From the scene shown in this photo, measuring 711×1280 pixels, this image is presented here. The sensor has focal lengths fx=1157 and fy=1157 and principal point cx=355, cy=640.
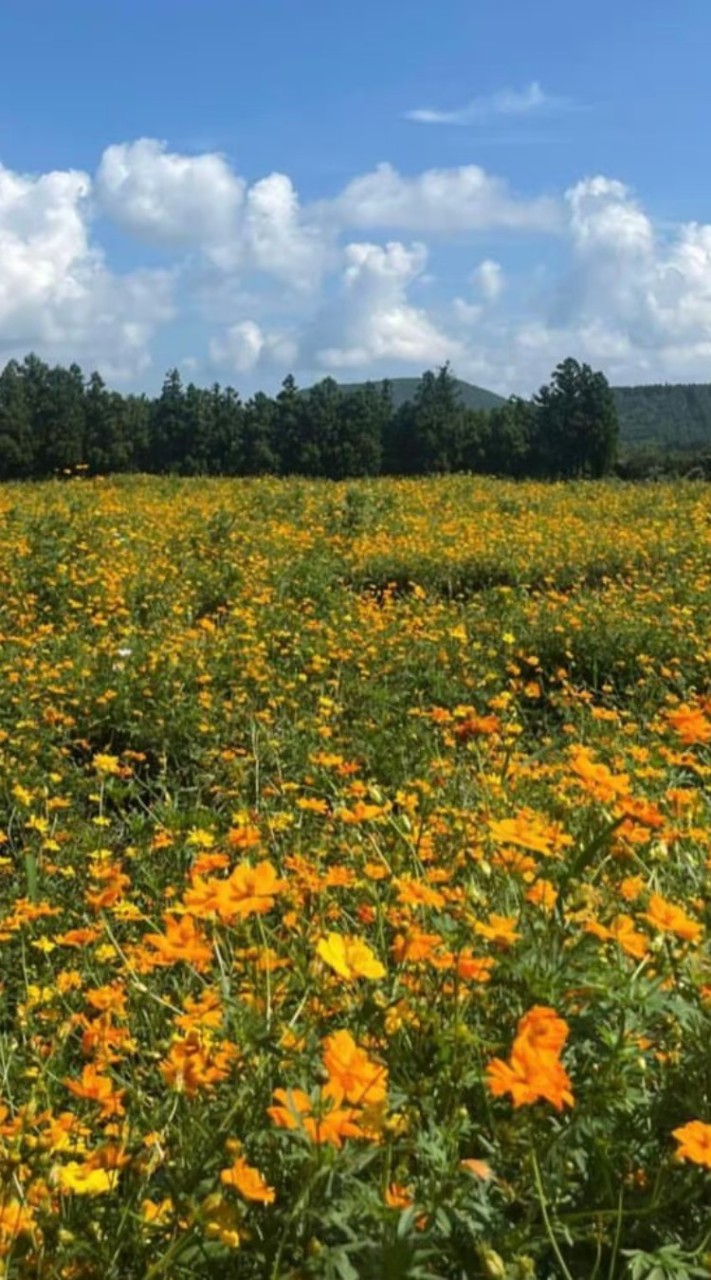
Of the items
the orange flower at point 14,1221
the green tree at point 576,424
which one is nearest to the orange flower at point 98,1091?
the orange flower at point 14,1221

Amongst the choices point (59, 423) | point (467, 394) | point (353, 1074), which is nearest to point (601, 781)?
point (353, 1074)

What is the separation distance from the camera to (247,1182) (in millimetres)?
962

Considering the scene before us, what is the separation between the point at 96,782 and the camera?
4.04 m

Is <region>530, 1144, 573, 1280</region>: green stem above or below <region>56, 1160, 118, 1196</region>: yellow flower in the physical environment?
above

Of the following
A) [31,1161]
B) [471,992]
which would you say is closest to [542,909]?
[471,992]

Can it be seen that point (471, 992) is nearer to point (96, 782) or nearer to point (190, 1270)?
point (190, 1270)

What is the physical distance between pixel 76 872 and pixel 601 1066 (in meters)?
2.41

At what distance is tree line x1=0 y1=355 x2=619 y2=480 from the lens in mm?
41281

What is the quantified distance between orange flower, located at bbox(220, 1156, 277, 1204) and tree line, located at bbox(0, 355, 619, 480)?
39.4 meters

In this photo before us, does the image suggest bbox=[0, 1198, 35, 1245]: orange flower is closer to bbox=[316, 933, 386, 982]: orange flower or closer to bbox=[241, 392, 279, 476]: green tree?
bbox=[316, 933, 386, 982]: orange flower

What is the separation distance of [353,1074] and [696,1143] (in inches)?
11.0

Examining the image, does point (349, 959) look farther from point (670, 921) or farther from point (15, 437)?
point (15, 437)

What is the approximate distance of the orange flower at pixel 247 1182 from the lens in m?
0.95

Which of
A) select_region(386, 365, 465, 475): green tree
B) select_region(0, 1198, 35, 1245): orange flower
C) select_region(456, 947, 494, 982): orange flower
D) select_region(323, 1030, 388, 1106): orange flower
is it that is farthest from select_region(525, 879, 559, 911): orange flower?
select_region(386, 365, 465, 475): green tree
